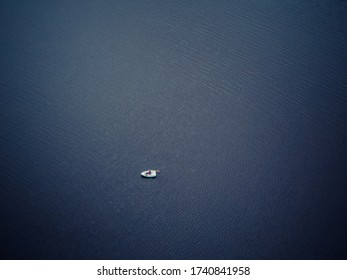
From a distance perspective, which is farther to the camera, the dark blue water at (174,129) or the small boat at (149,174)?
the small boat at (149,174)

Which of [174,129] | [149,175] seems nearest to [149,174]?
[149,175]

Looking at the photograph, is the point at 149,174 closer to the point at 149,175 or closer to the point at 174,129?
the point at 149,175

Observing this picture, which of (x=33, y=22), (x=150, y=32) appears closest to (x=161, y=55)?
(x=150, y=32)

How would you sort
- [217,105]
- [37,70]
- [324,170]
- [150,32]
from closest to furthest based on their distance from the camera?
[324,170], [217,105], [37,70], [150,32]

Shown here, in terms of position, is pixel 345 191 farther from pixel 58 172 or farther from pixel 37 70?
pixel 37 70

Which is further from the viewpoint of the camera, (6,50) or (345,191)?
(6,50)

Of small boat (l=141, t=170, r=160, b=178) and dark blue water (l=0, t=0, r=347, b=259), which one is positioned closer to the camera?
dark blue water (l=0, t=0, r=347, b=259)

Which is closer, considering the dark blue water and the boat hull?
the dark blue water

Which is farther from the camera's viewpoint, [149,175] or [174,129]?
[174,129]
